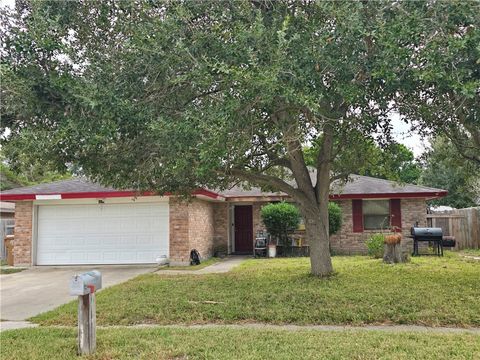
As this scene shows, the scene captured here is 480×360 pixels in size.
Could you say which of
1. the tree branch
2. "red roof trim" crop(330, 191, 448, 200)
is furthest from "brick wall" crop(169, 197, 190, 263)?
"red roof trim" crop(330, 191, 448, 200)

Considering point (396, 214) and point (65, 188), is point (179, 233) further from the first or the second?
point (396, 214)

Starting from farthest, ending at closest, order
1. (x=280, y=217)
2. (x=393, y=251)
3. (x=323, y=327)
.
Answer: (x=280, y=217) → (x=393, y=251) → (x=323, y=327)

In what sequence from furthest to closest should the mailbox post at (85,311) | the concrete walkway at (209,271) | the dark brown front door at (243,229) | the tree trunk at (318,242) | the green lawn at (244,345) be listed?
the dark brown front door at (243,229) → the concrete walkway at (209,271) → the tree trunk at (318,242) → the mailbox post at (85,311) → the green lawn at (244,345)

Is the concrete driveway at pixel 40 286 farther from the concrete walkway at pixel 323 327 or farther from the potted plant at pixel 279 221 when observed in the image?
the potted plant at pixel 279 221

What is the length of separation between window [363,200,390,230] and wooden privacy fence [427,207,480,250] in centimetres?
233

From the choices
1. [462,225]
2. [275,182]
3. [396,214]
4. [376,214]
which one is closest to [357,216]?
[376,214]

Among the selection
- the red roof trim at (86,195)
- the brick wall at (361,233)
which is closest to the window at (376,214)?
the brick wall at (361,233)

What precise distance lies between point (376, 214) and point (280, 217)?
417cm

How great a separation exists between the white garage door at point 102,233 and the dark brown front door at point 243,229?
17.0 feet

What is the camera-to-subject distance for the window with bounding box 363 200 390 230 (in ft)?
57.7

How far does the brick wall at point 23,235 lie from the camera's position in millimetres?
14836

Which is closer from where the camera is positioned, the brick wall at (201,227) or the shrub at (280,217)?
the brick wall at (201,227)

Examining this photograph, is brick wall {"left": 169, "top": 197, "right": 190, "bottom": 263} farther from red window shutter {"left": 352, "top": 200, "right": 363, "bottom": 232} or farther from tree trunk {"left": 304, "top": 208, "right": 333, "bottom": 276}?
red window shutter {"left": 352, "top": 200, "right": 363, "bottom": 232}

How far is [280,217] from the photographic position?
650 inches
